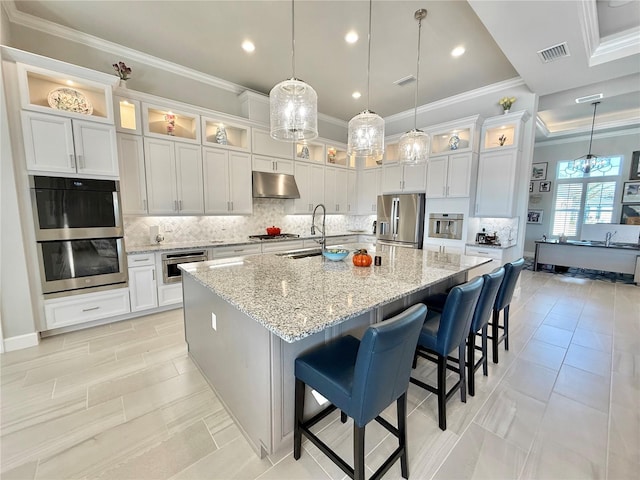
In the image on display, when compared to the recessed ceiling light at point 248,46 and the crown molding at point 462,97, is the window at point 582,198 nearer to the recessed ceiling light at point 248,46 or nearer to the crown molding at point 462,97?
the crown molding at point 462,97

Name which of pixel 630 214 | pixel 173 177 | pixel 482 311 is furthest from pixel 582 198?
pixel 173 177

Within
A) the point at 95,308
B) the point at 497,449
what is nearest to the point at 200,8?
the point at 95,308

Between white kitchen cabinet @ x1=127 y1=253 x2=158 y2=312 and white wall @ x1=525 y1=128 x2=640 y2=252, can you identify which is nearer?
white kitchen cabinet @ x1=127 y1=253 x2=158 y2=312

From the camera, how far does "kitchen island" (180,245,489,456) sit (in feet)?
4.31

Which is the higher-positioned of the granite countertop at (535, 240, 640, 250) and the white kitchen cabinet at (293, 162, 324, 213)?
the white kitchen cabinet at (293, 162, 324, 213)

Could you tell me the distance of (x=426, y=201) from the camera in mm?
5047

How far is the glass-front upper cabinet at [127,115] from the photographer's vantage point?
3.24 metres

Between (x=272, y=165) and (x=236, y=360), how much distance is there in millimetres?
3723

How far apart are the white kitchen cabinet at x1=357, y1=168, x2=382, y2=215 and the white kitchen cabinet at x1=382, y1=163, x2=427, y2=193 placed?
9.6 inches

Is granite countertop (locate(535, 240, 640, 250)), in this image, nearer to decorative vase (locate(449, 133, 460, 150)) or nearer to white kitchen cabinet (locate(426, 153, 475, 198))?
white kitchen cabinet (locate(426, 153, 475, 198))

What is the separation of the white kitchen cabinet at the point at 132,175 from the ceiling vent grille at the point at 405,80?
386cm

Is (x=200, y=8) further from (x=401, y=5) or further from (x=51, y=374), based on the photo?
(x=51, y=374)

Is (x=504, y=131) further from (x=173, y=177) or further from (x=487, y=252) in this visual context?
(x=173, y=177)

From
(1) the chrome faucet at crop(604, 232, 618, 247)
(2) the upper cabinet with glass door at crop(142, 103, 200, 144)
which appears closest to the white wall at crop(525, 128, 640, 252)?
(1) the chrome faucet at crop(604, 232, 618, 247)
